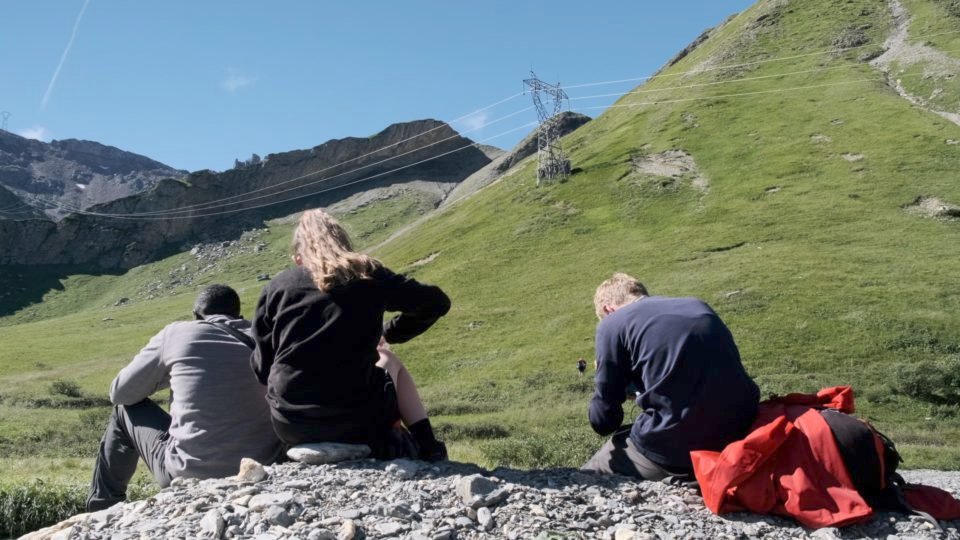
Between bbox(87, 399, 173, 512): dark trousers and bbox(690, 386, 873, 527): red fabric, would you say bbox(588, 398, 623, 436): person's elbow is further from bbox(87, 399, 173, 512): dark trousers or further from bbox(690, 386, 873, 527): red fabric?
bbox(87, 399, 173, 512): dark trousers

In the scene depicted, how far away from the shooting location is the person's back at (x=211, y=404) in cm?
718

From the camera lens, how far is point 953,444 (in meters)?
21.4

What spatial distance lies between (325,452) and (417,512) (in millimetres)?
1297

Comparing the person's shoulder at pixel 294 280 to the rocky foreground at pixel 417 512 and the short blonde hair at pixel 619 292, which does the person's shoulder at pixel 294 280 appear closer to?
the rocky foreground at pixel 417 512

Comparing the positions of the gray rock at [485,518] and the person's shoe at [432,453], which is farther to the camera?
the person's shoe at [432,453]

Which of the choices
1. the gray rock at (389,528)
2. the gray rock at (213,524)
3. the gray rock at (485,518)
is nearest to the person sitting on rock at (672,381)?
the gray rock at (485,518)

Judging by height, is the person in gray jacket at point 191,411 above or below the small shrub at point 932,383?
above

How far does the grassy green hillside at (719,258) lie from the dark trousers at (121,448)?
863 cm

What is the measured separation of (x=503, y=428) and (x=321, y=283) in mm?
19937

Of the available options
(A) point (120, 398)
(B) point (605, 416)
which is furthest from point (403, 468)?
(A) point (120, 398)

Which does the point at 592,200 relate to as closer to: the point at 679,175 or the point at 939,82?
the point at 679,175

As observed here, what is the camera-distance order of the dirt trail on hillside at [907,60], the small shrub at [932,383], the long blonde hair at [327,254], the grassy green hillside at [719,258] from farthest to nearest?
the dirt trail on hillside at [907,60]
the grassy green hillside at [719,258]
the small shrub at [932,383]
the long blonde hair at [327,254]

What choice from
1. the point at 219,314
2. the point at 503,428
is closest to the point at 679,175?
the point at 503,428

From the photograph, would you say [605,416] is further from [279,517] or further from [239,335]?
[239,335]
